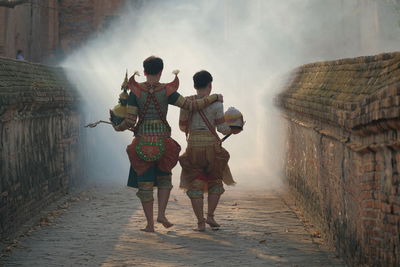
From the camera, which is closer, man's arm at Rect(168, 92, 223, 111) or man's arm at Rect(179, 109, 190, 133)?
man's arm at Rect(168, 92, 223, 111)

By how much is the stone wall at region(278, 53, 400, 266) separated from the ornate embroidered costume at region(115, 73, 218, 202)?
140 cm

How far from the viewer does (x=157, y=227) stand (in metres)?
9.56

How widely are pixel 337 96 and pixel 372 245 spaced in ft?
6.97

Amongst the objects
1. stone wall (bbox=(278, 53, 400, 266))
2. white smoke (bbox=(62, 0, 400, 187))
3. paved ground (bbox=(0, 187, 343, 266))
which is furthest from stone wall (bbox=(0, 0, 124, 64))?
stone wall (bbox=(278, 53, 400, 266))

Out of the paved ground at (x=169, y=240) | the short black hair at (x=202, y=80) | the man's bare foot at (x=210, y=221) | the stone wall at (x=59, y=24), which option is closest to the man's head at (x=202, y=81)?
the short black hair at (x=202, y=80)

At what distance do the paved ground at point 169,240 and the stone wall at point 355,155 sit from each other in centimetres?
39

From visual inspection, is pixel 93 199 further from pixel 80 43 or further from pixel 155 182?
pixel 80 43

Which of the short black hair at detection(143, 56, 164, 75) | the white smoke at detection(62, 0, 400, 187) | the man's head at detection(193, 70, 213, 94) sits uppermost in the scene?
the white smoke at detection(62, 0, 400, 187)

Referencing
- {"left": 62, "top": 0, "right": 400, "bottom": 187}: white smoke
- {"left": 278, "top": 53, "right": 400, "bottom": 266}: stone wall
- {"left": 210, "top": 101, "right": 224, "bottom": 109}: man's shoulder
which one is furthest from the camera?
{"left": 62, "top": 0, "right": 400, "bottom": 187}: white smoke

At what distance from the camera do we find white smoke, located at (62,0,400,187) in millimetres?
24562

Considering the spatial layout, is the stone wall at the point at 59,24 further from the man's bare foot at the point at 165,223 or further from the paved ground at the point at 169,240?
the man's bare foot at the point at 165,223

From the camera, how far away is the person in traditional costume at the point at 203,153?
9.27 m

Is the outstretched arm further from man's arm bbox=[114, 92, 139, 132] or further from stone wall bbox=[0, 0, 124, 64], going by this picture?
stone wall bbox=[0, 0, 124, 64]

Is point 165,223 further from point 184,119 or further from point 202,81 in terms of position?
point 202,81
